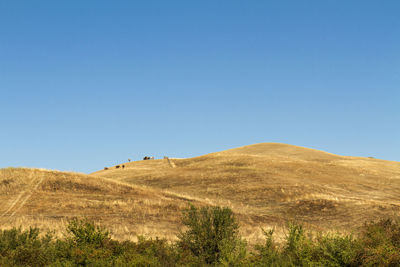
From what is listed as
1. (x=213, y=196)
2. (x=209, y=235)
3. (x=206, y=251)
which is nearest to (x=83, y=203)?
(x=213, y=196)

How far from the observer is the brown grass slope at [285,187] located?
4050 cm

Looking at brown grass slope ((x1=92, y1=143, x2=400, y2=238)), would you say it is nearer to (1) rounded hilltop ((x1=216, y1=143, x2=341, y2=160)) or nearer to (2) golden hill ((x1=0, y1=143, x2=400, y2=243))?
(2) golden hill ((x1=0, y1=143, x2=400, y2=243))

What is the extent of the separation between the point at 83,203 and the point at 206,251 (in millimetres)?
27989

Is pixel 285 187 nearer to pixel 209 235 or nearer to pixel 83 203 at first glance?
pixel 83 203

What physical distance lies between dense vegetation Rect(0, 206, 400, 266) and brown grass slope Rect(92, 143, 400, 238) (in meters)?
13.0

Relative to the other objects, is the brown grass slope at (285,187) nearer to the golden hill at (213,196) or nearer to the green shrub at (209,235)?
the golden hill at (213,196)

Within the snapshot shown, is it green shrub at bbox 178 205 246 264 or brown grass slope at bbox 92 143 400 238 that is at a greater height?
brown grass slope at bbox 92 143 400 238

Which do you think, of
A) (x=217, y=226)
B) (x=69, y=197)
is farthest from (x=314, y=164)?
(x=217, y=226)

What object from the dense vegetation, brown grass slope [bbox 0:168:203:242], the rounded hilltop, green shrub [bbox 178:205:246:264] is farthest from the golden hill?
the rounded hilltop

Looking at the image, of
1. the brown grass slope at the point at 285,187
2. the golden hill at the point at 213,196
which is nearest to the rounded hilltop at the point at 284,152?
the brown grass slope at the point at 285,187

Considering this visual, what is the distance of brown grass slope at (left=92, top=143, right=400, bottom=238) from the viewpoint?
133 ft

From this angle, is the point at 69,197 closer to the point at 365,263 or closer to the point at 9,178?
the point at 9,178

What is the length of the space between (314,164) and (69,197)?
166 ft

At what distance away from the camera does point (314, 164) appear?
79.6m
